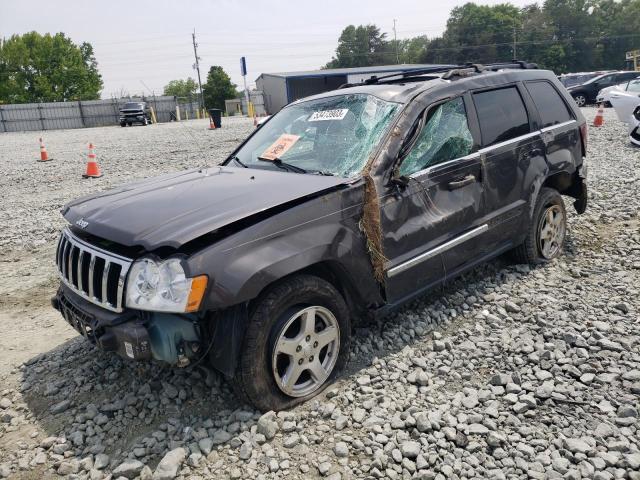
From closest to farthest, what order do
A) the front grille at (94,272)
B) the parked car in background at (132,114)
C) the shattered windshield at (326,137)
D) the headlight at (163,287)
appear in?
the headlight at (163,287)
the front grille at (94,272)
the shattered windshield at (326,137)
the parked car in background at (132,114)

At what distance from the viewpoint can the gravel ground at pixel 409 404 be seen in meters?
2.69

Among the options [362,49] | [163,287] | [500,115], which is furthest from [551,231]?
[362,49]

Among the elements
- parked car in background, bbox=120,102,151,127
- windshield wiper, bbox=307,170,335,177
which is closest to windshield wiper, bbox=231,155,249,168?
windshield wiper, bbox=307,170,335,177

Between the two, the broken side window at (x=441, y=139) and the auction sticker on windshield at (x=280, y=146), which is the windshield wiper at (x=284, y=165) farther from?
the broken side window at (x=441, y=139)

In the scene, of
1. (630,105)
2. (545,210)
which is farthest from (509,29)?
(545,210)

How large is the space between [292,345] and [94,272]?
121 cm

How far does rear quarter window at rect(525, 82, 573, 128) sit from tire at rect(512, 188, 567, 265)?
2.19 feet

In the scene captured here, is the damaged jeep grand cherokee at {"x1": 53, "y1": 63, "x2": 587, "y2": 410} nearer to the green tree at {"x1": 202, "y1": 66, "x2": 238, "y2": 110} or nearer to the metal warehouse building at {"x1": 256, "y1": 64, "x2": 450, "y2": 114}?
the metal warehouse building at {"x1": 256, "y1": 64, "x2": 450, "y2": 114}

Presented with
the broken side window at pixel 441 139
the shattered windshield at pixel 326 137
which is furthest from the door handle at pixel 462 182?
the shattered windshield at pixel 326 137

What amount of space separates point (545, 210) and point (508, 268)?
25.4 inches

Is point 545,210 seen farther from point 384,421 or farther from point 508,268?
point 384,421

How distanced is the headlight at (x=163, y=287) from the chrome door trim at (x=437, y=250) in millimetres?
1344

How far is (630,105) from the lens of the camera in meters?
13.8

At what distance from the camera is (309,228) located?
3.04m
